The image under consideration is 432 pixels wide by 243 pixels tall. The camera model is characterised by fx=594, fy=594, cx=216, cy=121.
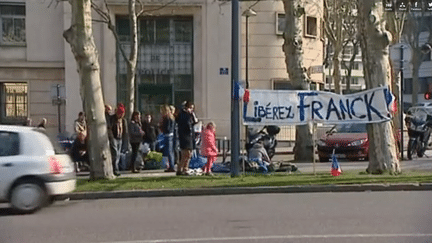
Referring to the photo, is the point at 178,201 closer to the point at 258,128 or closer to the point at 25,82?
the point at 258,128

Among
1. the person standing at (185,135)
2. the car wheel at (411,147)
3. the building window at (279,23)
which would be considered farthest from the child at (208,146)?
the building window at (279,23)

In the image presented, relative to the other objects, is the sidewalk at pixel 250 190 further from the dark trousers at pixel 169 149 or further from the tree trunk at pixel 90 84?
the dark trousers at pixel 169 149

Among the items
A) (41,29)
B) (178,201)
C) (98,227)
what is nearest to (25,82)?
(41,29)

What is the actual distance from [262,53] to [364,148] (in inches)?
451

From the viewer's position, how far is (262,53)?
29.7 meters

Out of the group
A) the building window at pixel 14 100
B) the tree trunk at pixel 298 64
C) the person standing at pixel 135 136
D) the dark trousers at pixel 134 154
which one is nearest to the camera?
the person standing at pixel 135 136

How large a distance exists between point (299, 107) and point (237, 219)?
20.0ft

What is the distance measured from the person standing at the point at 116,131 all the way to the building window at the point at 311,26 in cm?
1816

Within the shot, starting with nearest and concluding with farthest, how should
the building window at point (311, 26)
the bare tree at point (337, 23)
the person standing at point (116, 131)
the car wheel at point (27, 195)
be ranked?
the car wheel at point (27, 195), the person standing at point (116, 131), the building window at point (311, 26), the bare tree at point (337, 23)

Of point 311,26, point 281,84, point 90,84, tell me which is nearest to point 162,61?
point 281,84

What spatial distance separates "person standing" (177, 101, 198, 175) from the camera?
1434cm

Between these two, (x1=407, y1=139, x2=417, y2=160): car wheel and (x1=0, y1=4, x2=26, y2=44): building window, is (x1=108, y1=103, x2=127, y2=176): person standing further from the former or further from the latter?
(x1=0, y1=4, x2=26, y2=44): building window

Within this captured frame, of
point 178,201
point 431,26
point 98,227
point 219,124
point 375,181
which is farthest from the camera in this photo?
point 431,26

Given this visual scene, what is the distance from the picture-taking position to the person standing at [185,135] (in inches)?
565
